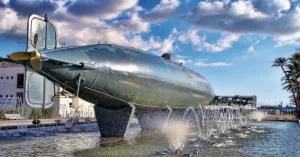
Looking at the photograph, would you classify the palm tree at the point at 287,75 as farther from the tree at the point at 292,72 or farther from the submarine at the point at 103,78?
the submarine at the point at 103,78

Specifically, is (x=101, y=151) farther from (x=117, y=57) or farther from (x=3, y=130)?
(x=3, y=130)

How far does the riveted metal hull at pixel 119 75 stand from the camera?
16109 millimetres

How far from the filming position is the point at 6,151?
14.8m

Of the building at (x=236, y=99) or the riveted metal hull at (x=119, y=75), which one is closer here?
the riveted metal hull at (x=119, y=75)

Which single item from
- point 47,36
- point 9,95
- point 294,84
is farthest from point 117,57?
point 294,84

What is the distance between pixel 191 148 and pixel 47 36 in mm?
8352

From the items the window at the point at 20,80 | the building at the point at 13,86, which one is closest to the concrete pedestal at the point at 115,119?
the building at the point at 13,86

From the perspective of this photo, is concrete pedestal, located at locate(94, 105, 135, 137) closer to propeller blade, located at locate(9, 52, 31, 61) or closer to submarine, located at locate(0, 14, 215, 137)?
submarine, located at locate(0, 14, 215, 137)

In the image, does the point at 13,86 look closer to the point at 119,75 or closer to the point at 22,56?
the point at 119,75

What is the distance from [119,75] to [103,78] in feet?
3.44

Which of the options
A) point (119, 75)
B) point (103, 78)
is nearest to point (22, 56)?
point (103, 78)

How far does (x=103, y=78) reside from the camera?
1736 centimetres

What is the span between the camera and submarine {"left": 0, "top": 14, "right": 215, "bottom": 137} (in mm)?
15367

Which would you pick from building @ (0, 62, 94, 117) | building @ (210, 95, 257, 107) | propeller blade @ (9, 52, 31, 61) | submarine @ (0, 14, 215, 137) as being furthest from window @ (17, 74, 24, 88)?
building @ (210, 95, 257, 107)
